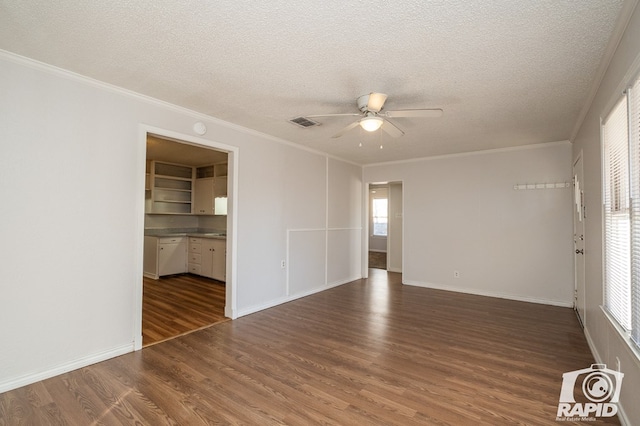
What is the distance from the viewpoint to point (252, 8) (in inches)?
69.1

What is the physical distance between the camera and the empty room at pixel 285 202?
6.28 feet

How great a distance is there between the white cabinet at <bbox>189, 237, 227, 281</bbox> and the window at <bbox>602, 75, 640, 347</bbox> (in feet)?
17.7

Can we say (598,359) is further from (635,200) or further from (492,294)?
(492,294)

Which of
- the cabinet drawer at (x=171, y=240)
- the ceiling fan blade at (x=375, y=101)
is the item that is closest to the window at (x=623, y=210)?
the ceiling fan blade at (x=375, y=101)

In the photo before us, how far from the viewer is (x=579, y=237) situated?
386 centimetres

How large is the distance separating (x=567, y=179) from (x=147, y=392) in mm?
5762

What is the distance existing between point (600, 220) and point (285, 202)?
360 cm

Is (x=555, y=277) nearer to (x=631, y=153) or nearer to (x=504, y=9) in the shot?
(x=631, y=153)

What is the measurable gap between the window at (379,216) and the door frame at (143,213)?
7.21 metres

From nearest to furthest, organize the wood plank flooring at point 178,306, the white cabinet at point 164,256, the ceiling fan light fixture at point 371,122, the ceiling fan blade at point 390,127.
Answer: the ceiling fan light fixture at point 371,122
the ceiling fan blade at point 390,127
the wood plank flooring at point 178,306
the white cabinet at point 164,256

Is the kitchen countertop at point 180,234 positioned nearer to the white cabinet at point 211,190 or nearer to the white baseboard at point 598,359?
the white cabinet at point 211,190

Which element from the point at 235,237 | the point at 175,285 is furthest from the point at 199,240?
the point at 235,237

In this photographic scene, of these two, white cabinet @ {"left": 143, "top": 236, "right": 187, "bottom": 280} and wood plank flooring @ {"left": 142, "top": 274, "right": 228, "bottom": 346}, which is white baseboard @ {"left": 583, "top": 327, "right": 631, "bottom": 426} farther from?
white cabinet @ {"left": 143, "top": 236, "right": 187, "bottom": 280}

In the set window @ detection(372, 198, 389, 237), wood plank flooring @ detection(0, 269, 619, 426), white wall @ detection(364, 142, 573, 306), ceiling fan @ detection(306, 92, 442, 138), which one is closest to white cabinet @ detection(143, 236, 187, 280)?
wood plank flooring @ detection(0, 269, 619, 426)
